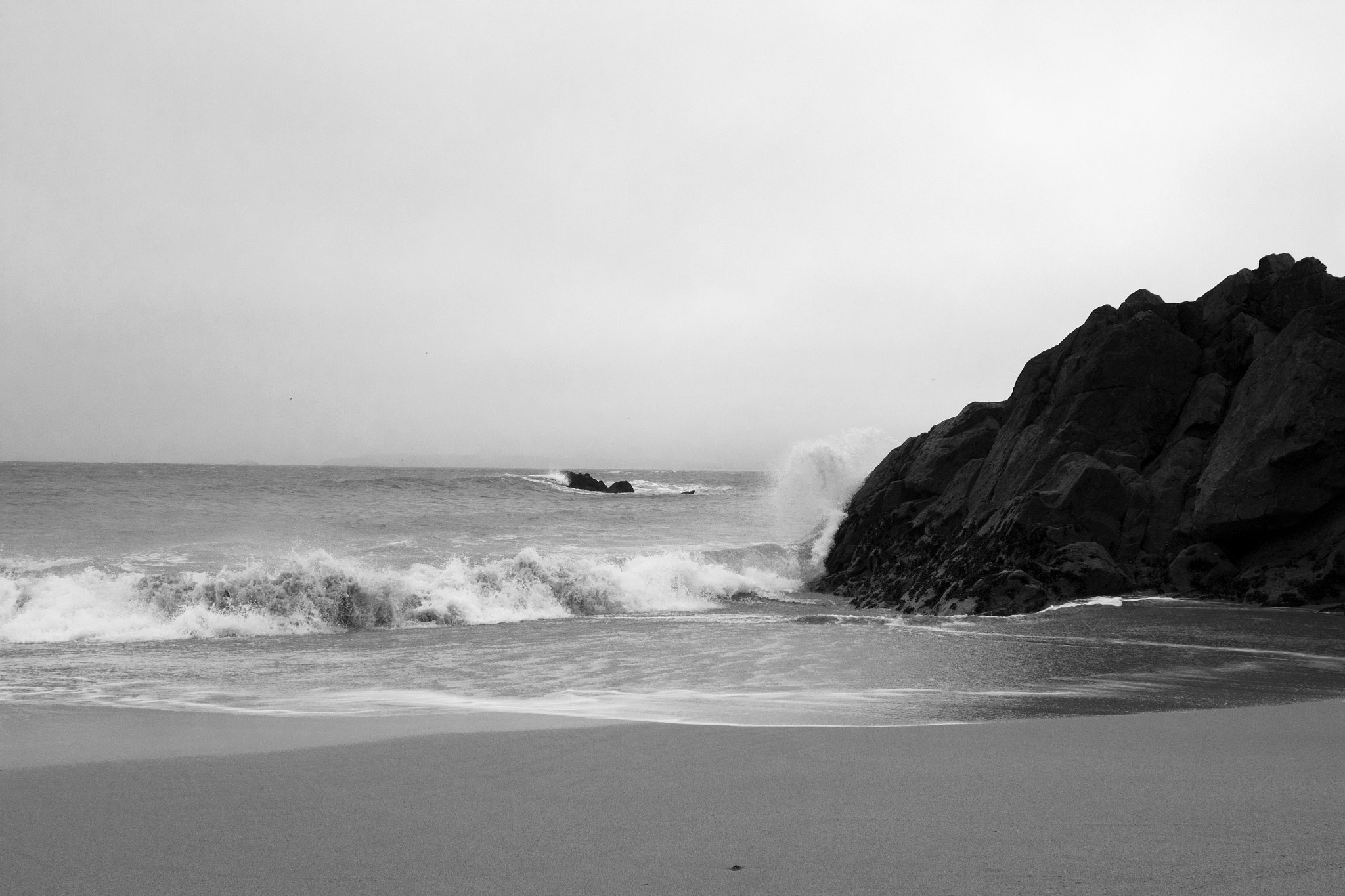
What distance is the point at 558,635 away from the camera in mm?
11930

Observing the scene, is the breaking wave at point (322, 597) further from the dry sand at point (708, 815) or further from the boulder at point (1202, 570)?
the dry sand at point (708, 815)

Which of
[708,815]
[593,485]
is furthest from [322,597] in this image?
[593,485]

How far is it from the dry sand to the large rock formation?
851 centimetres

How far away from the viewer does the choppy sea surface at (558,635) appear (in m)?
7.10

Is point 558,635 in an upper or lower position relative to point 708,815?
lower

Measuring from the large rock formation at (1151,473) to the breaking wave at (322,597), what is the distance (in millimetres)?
4261

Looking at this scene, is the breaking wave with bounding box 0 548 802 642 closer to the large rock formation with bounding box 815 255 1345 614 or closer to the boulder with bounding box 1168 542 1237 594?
the large rock formation with bounding box 815 255 1345 614

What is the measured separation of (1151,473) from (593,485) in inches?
1806

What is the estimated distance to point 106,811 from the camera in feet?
13.2

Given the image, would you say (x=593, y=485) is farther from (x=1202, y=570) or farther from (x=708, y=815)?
(x=708, y=815)

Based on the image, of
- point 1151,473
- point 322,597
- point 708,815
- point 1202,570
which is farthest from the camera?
point 1151,473

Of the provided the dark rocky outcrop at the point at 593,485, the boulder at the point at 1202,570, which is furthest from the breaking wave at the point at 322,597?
the dark rocky outcrop at the point at 593,485

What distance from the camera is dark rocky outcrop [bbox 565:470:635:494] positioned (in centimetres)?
5744

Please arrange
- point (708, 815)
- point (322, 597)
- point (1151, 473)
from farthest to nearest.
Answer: point (1151, 473)
point (322, 597)
point (708, 815)
